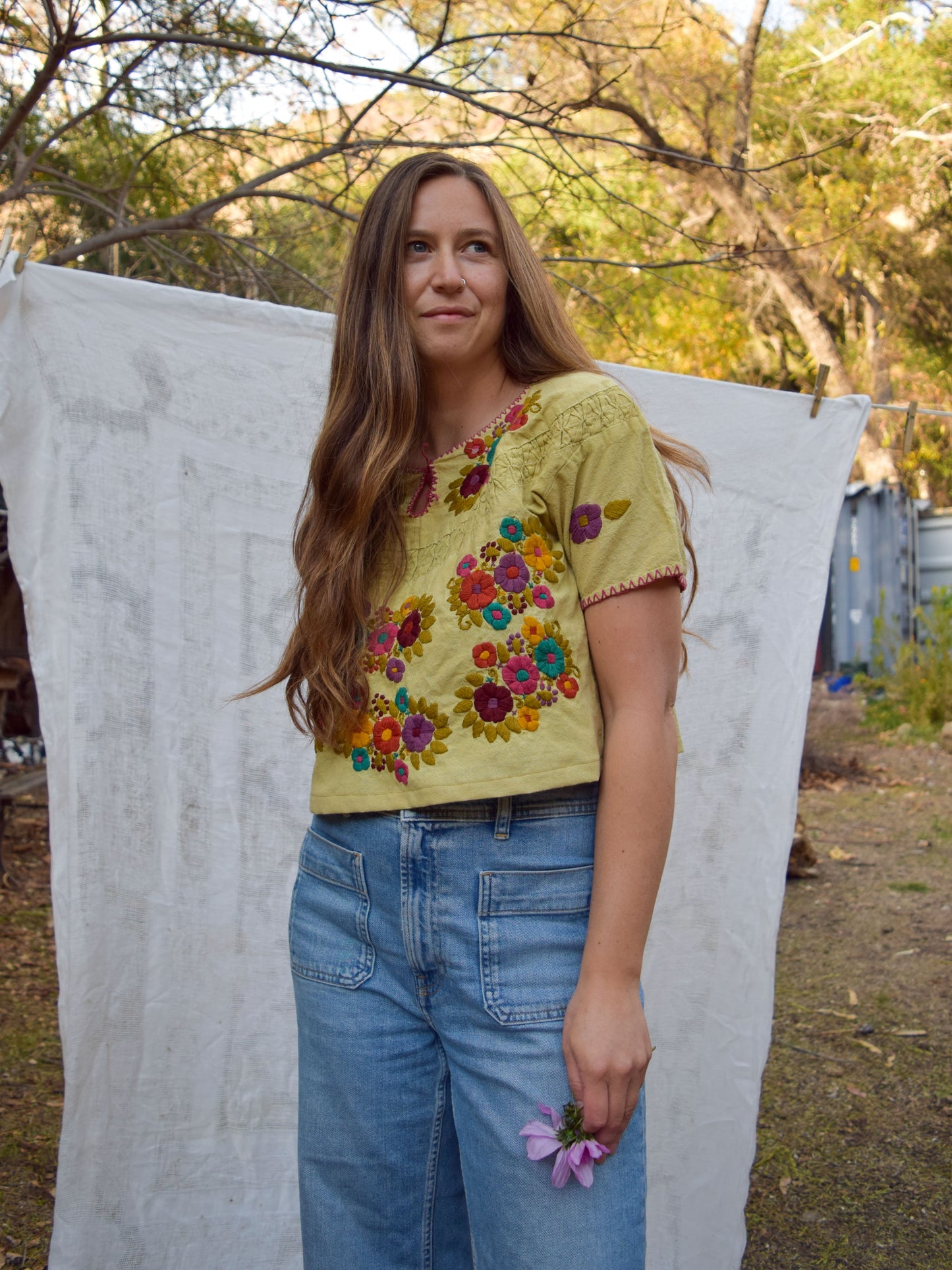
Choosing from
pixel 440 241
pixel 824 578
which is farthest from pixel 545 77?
pixel 440 241

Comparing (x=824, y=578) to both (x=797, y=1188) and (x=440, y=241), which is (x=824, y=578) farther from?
(x=797, y=1188)

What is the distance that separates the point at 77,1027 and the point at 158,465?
3.40 ft

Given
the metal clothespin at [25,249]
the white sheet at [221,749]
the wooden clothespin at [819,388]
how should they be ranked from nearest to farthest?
the metal clothespin at [25,249]
the white sheet at [221,749]
the wooden clothespin at [819,388]

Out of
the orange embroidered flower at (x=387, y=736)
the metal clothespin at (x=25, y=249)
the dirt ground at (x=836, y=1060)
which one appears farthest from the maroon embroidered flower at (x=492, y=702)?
the dirt ground at (x=836, y=1060)

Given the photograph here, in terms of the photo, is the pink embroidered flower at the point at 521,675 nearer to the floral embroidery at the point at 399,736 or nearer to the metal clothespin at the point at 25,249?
the floral embroidery at the point at 399,736

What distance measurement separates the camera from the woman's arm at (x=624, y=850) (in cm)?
115

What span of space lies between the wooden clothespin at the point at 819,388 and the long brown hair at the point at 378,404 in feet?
2.87

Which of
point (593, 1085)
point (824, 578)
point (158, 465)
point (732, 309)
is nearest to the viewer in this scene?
point (593, 1085)

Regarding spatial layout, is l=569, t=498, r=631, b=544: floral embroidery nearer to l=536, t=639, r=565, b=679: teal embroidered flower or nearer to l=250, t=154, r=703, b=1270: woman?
l=250, t=154, r=703, b=1270: woman

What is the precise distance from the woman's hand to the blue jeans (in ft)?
0.10

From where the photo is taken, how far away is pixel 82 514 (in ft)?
6.65

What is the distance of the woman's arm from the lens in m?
1.15

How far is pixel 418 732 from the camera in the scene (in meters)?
1.28

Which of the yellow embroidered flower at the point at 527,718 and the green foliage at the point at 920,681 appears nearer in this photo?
the yellow embroidered flower at the point at 527,718
